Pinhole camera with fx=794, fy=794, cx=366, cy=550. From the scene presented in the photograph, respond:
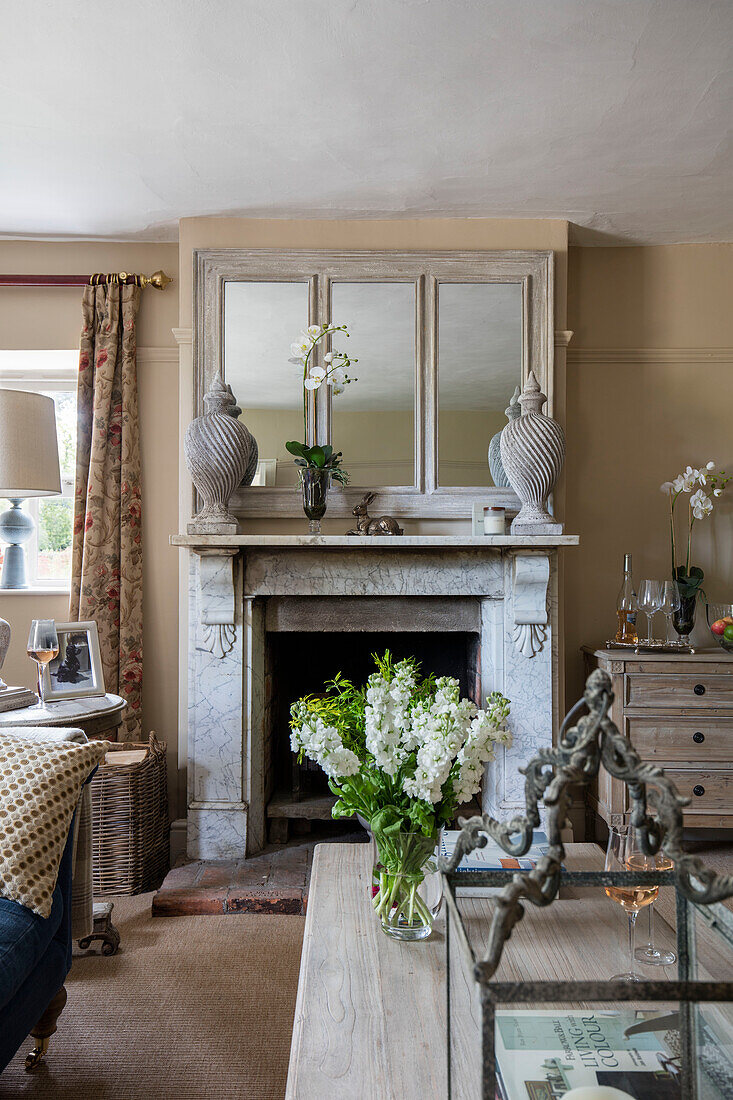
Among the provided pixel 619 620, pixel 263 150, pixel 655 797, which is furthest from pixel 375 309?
pixel 655 797

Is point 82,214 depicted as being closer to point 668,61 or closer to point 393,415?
point 393,415

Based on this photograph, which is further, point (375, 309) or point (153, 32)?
point (375, 309)

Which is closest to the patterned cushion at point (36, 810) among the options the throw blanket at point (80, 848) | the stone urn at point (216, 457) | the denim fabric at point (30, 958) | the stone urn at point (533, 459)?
the denim fabric at point (30, 958)

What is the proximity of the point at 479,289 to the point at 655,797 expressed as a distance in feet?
9.19

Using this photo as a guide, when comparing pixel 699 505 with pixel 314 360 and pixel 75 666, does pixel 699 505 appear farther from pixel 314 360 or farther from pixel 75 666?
pixel 75 666

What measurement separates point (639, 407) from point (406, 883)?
2632mm

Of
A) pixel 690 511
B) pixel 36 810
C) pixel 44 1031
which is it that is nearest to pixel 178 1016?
pixel 44 1031

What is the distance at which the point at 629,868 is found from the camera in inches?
49.8

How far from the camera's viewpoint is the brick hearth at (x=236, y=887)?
8.72ft

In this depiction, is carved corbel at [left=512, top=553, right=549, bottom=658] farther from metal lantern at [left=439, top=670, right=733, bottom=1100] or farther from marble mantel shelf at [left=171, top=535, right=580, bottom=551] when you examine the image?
metal lantern at [left=439, top=670, right=733, bottom=1100]

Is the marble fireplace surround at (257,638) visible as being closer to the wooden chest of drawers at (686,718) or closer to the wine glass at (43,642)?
the wooden chest of drawers at (686,718)

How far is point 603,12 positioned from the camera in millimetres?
2010

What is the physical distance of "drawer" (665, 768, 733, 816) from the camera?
2.98 m

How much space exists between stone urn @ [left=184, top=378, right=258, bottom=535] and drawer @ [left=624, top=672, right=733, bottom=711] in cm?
162
